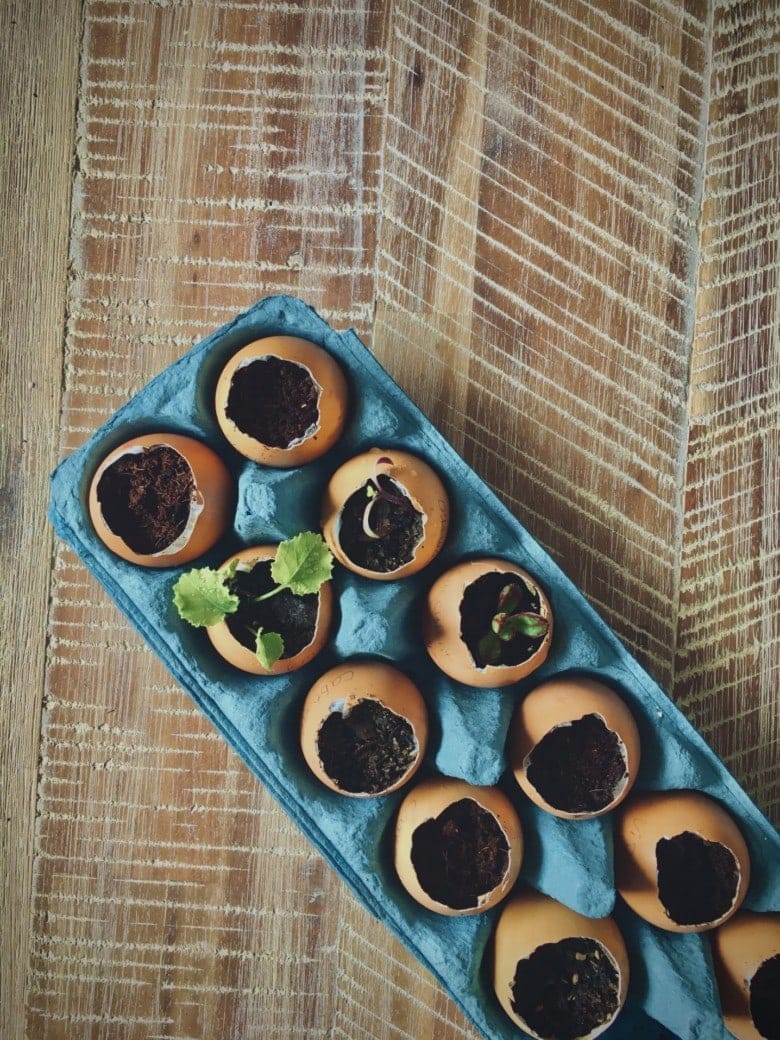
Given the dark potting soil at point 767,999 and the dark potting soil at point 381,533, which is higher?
the dark potting soil at point 381,533

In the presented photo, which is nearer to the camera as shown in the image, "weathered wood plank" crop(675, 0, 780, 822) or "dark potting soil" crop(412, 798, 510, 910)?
"dark potting soil" crop(412, 798, 510, 910)

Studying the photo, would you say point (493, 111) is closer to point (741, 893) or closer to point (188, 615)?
point (188, 615)

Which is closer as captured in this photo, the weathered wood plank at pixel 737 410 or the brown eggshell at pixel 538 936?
the brown eggshell at pixel 538 936

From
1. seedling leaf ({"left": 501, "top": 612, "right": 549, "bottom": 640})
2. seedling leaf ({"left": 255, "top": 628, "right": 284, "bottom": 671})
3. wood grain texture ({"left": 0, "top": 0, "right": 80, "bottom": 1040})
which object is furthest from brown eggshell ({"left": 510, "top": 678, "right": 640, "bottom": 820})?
wood grain texture ({"left": 0, "top": 0, "right": 80, "bottom": 1040})

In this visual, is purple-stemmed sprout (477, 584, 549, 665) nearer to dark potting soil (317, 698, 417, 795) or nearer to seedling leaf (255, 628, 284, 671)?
dark potting soil (317, 698, 417, 795)

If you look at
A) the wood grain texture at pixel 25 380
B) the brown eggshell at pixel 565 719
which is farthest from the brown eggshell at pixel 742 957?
the wood grain texture at pixel 25 380

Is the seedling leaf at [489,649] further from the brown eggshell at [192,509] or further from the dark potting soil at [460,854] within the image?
the brown eggshell at [192,509]
